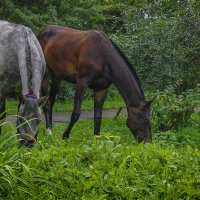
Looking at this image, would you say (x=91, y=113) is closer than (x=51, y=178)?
No

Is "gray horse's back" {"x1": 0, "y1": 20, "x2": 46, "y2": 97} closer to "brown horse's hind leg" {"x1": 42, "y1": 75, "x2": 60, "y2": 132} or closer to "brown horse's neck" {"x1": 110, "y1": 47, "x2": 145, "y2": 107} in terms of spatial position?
"brown horse's neck" {"x1": 110, "y1": 47, "x2": 145, "y2": 107}

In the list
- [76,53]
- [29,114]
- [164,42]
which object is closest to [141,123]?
[76,53]

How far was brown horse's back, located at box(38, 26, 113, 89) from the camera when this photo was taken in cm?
978

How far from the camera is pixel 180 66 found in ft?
39.5

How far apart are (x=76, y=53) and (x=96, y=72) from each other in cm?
88

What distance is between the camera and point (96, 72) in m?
9.73

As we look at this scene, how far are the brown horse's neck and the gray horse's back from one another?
173 centimetres

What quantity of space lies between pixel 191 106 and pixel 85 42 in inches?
99.0

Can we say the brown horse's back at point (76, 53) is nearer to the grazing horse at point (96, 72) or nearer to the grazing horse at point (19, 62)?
the grazing horse at point (96, 72)

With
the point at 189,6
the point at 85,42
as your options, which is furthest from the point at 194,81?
the point at 85,42

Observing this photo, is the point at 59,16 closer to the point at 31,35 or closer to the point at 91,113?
the point at 91,113

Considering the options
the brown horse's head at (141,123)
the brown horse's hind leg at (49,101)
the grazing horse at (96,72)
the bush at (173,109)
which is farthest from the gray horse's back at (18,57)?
the bush at (173,109)

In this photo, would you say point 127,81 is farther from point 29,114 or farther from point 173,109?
point 29,114

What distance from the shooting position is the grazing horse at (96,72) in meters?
9.02
